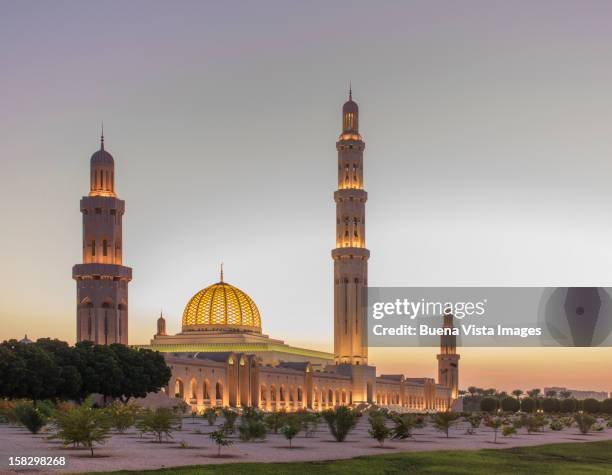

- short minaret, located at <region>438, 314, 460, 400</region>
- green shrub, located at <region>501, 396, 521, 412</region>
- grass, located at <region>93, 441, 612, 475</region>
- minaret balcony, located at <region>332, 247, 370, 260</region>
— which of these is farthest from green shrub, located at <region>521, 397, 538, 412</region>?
grass, located at <region>93, 441, 612, 475</region>

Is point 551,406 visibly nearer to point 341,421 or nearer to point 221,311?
point 221,311

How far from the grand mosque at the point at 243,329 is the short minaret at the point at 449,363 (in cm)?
2368

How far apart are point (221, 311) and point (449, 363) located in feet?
181

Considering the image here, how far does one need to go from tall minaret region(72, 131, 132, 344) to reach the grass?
183ft

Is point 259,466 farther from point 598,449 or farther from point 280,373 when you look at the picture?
point 280,373

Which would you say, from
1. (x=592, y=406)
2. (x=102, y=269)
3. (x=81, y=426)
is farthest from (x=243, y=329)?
(x=81, y=426)

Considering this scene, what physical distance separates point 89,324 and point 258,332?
25627 mm

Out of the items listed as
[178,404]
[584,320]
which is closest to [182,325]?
[178,404]

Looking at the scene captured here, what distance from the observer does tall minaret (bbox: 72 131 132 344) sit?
3211 inches

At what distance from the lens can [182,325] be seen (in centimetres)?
10344

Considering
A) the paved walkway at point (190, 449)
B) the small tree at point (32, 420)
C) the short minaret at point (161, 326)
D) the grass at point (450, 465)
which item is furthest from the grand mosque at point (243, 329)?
the grass at point (450, 465)

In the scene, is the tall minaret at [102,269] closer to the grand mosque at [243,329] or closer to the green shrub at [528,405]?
the grand mosque at [243,329]

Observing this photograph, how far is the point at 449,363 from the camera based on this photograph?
146625 millimetres

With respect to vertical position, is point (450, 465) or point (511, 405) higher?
point (450, 465)
